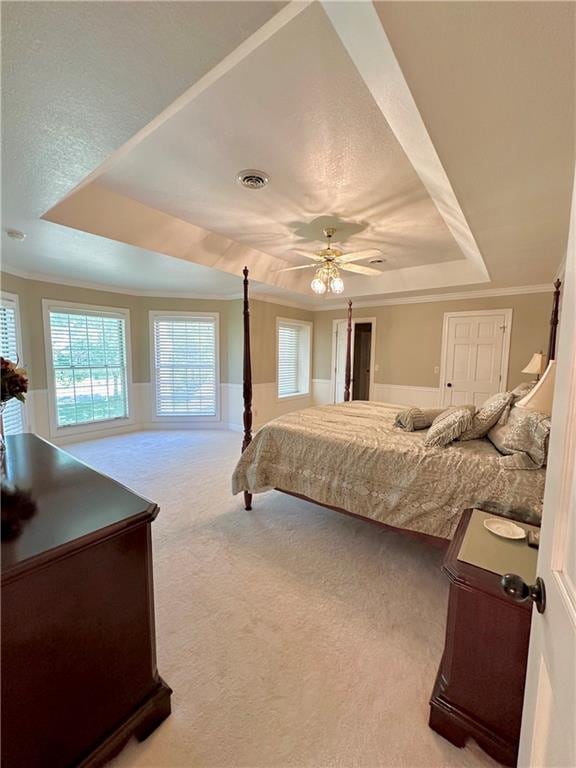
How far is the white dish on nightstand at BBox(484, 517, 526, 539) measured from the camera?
1.38 meters

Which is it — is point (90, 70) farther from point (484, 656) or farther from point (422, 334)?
point (422, 334)

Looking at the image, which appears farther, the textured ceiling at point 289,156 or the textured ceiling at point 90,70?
the textured ceiling at point 289,156

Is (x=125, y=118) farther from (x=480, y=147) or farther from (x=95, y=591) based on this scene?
(x=95, y=591)

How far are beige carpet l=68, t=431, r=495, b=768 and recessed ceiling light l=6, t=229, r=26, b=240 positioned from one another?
2.80 meters

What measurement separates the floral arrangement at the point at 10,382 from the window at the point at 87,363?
3.83 metres

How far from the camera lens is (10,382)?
1.36m

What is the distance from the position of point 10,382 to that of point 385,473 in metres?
2.07

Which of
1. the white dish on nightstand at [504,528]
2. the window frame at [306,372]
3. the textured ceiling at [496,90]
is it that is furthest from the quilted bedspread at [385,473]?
the window frame at [306,372]

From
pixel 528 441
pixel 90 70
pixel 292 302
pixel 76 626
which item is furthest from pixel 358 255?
pixel 292 302

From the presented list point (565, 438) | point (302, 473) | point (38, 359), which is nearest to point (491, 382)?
point (302, 473)

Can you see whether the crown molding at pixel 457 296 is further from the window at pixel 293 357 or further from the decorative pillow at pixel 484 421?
the decorative pillow at pixel 484 421

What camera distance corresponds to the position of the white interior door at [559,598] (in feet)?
1.81

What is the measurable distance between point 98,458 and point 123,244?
107 inches

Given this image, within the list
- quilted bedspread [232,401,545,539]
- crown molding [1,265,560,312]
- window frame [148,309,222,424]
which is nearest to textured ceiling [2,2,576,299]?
crown molding [1,265,560,312]
